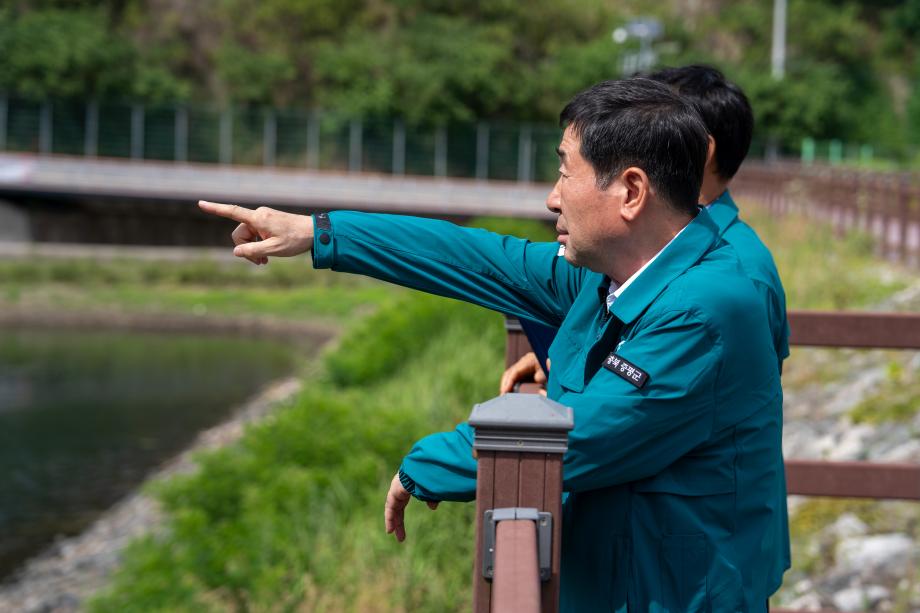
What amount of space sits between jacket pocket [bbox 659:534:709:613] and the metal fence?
3905 centimetres

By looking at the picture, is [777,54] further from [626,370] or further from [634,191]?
[626,370]

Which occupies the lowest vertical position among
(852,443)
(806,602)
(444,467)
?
(806,602)

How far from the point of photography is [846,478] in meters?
3.99

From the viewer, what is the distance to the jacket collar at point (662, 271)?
2.07 metres

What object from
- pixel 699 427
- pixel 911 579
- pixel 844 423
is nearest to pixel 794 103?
pixel 844 423

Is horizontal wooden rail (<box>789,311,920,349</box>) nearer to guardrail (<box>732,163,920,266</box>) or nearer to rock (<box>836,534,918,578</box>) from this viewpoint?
rock (<box>836,534,918,578</box>)

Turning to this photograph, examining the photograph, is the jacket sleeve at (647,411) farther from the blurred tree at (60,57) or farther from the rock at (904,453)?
the blurred tree at (60,57)

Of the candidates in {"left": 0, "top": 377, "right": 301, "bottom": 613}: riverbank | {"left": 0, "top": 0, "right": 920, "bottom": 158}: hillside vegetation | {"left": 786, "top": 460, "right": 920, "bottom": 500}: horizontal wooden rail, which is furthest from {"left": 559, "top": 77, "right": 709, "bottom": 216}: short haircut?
{"left": 0, "top": 0, "right": 920, "bottom": 158}: hillside vegetation

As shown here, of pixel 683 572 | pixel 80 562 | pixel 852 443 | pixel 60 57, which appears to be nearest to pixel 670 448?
pixel 683 572

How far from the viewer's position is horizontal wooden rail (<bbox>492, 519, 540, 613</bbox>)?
1753 millimetres

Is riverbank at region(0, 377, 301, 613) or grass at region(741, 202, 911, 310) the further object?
grass at region(741, 202, 911, 310)

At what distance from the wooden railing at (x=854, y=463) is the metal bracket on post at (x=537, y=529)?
2.04 meters

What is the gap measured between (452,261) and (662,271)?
1.71ft

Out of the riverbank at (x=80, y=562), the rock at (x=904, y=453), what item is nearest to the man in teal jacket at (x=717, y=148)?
the rock at (x=904, y=453)
